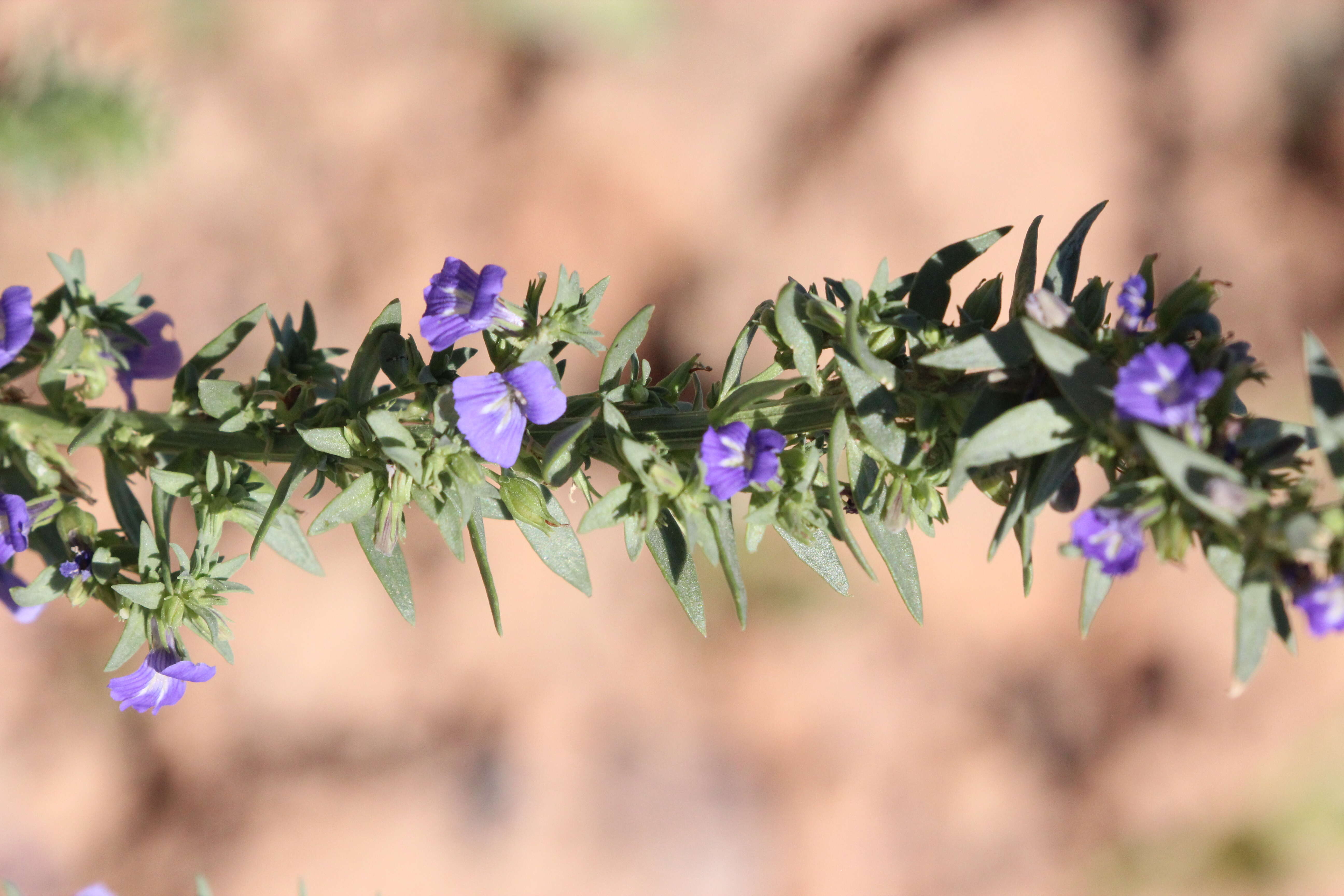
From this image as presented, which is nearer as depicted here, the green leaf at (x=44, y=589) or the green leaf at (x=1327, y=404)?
the green leaf at (x=1327, y=404)

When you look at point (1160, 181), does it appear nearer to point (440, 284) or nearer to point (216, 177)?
point (440, 284)

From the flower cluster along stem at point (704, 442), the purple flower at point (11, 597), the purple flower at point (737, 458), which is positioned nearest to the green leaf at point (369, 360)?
the flower cluster along stem at point (704, 442)

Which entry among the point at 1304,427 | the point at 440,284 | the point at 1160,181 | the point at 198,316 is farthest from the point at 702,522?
the point at 1160,181

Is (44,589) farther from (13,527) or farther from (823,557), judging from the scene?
(823,557)

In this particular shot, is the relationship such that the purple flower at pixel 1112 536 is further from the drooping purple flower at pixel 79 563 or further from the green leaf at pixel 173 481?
the drooping purple flower at pixel 79 563

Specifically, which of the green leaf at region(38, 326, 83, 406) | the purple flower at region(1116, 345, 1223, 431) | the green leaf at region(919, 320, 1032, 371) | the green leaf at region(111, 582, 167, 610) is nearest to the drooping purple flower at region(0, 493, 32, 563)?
the green leaf at region(111, 582, 167, 610)

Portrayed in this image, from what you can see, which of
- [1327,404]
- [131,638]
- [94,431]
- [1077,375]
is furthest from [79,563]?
[1327,404]
